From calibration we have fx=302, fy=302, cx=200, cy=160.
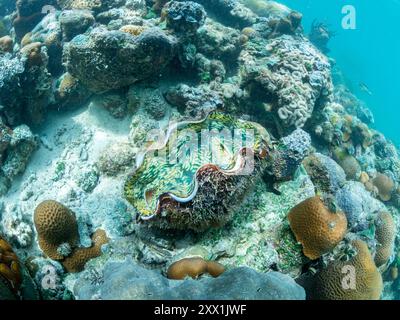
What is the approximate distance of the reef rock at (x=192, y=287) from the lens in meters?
2.19

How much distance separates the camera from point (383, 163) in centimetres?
786

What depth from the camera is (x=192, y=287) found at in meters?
2.27

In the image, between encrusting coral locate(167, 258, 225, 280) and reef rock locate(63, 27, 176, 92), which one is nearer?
encrusting coral locate(167, 258, 225, 280)

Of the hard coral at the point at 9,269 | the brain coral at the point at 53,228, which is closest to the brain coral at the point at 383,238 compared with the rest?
the brain coral at the point at 53,228

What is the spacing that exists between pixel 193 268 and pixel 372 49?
83.1 metres

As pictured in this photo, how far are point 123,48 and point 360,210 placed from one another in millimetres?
3860

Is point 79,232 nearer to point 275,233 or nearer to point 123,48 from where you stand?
point 275,233

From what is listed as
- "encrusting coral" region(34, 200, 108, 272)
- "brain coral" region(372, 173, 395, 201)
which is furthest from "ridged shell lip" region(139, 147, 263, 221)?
"brain coral" region(372, 173, 395, 201)

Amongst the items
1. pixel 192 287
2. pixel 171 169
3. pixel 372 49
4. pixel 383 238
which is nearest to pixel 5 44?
pixel 171 169

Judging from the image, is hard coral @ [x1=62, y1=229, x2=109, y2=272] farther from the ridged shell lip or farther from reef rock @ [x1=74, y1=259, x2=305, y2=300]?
the ridged shell lip

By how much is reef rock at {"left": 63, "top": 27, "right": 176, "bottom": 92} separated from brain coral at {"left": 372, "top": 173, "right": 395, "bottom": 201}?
5724mm

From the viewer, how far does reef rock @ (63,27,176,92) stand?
3.95 m

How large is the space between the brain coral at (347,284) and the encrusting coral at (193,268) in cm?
103
